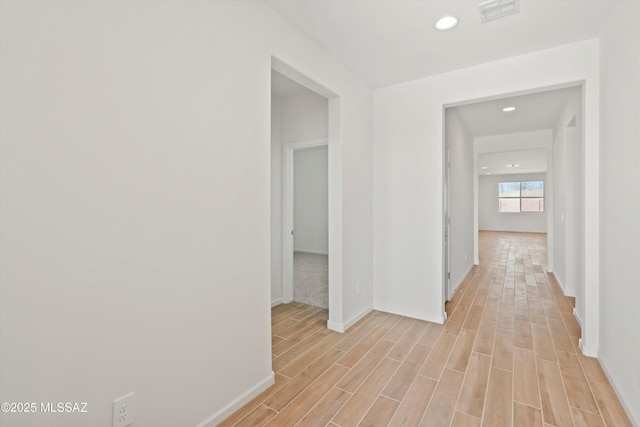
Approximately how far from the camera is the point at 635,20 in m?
1.75

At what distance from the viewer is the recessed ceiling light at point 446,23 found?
2.28 metres

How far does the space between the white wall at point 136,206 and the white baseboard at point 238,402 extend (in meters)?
0.01

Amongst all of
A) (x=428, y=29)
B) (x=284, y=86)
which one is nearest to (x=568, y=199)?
(x=428, y=29)

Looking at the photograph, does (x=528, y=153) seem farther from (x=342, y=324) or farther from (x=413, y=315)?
(x=342, y=324)

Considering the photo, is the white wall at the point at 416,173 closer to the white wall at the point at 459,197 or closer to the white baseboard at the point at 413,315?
the white baseboard at the point at 413,315

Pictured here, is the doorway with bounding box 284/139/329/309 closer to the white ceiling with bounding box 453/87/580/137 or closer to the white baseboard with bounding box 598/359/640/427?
the white ceiling with bounding box 453/87/580/137

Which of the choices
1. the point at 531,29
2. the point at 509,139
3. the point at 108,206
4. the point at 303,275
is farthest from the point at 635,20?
the point at 509,139

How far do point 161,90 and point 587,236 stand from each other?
3.29 m

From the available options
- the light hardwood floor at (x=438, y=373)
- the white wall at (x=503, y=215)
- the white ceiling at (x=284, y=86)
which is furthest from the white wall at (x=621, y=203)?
the white wall at (x=503, y=215)

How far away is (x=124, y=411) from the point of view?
4.36 ft

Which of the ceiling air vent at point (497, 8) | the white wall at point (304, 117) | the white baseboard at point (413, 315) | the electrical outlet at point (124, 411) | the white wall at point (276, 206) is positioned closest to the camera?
the electrical outlet at point (124, 411)

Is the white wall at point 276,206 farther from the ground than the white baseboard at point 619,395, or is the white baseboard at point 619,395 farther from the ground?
the white wall at point 276,206

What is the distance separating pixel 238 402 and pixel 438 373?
1.46m

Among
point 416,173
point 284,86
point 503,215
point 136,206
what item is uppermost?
point 284,86
